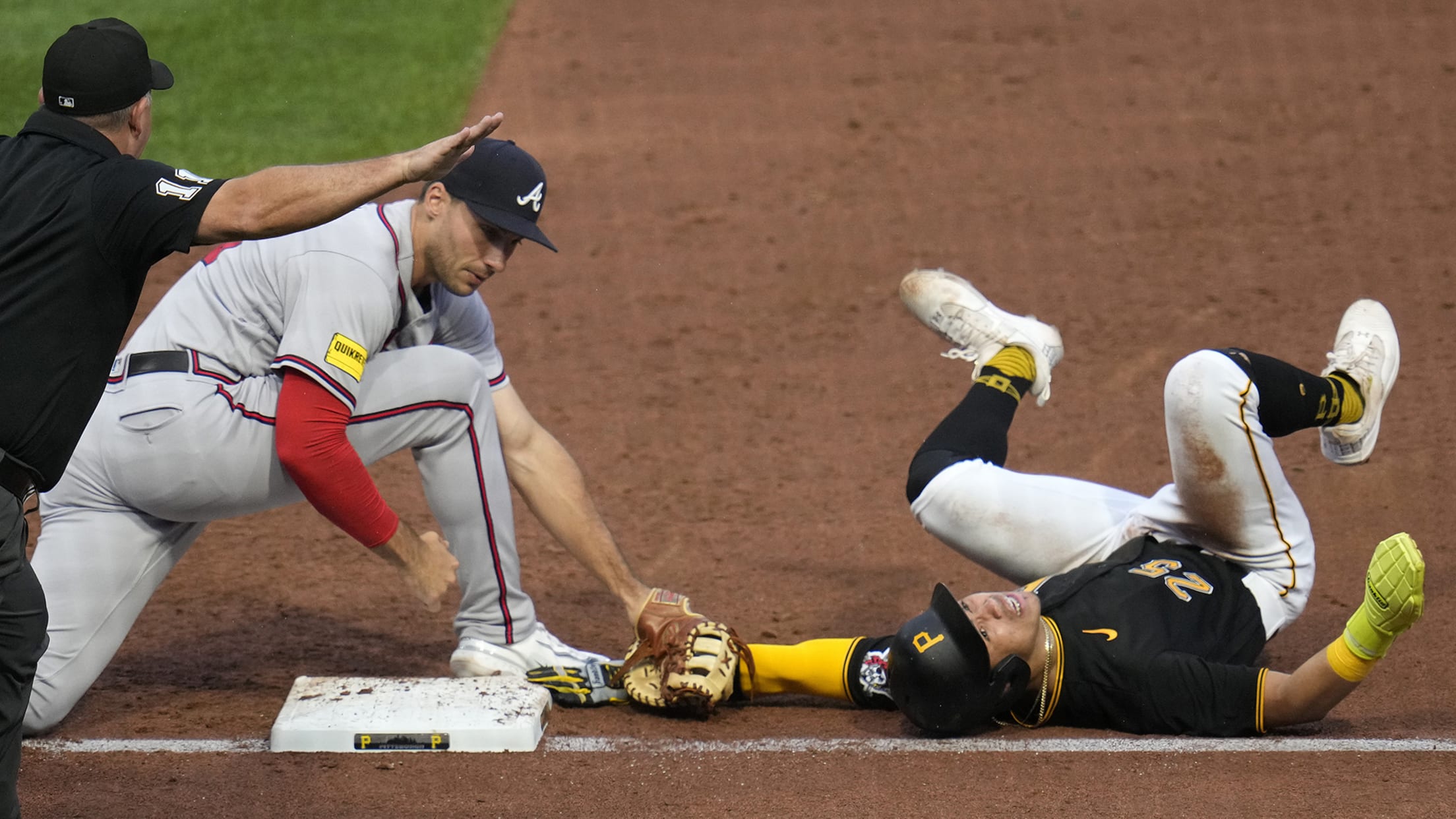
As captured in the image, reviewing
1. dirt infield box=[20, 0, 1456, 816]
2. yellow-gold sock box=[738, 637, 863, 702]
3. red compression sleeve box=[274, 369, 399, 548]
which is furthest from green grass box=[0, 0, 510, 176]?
yellow-gold sock box=[738, 637, 863, 702]

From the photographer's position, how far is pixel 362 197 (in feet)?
8.40

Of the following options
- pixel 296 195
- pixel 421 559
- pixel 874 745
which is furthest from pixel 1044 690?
pixel 296 195

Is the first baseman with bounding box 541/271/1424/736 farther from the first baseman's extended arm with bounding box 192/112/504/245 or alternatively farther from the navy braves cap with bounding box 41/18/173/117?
the navy braves cap with bounding box 41/18/173/117

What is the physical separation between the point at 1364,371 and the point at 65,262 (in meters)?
3.11

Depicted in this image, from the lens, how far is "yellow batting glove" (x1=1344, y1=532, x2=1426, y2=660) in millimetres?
3102

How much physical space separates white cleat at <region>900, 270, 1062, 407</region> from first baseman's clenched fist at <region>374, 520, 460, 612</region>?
1564 millimetres

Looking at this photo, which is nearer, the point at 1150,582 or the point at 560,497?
the point at 1150,582

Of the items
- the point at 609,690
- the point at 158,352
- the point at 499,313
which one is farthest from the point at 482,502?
the point at 499,313

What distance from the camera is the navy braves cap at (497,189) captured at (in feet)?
12.0

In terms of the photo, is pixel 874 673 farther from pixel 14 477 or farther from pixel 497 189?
pixel 14 477

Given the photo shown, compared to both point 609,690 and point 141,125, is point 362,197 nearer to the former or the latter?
point 141,125

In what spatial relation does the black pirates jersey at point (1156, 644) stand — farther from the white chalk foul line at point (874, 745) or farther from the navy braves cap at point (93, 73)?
the navy braves cap at point (93, 73)

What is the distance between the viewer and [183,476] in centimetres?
359

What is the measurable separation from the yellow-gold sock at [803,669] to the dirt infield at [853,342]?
0.08 m
